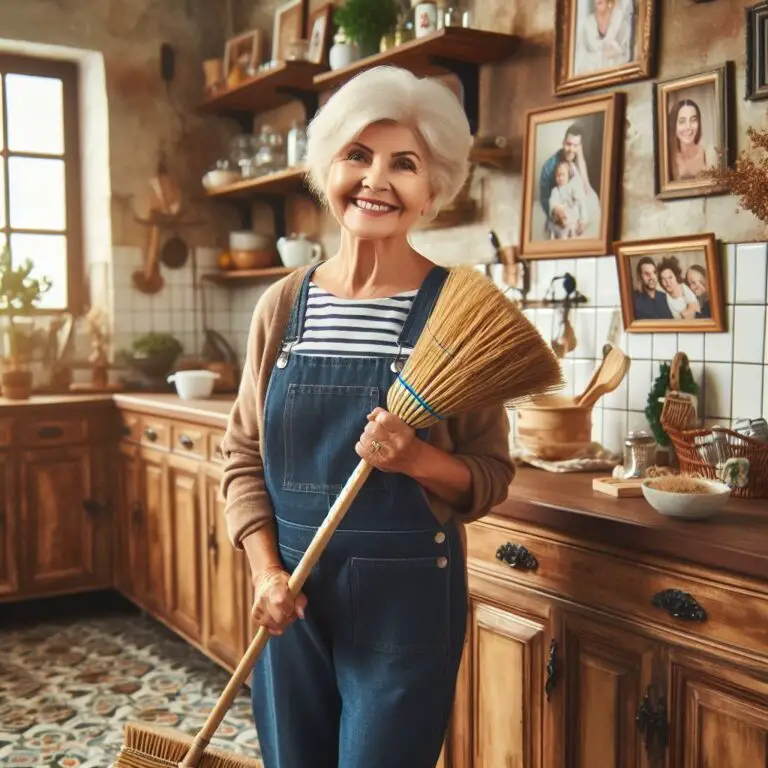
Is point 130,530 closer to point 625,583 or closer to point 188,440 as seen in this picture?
point 188,440

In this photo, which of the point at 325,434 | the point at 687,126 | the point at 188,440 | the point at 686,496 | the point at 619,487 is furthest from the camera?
the point at 188,440

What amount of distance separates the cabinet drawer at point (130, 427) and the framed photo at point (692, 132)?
215cm

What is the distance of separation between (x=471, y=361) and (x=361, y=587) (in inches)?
14.5

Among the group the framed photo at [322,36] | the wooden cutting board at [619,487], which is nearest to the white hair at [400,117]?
the wooden cutting board at [619,487]

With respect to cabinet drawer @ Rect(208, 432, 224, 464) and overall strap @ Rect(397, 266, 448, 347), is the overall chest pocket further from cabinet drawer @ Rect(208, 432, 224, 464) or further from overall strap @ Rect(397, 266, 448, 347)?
cabinet drawer @ Rect(208, 432, 224, 464)

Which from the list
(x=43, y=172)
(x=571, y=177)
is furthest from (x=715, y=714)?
(x=43, y=172)

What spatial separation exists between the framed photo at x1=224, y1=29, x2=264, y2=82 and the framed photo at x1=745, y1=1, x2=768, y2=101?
2.26m

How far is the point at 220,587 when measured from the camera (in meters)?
3.02

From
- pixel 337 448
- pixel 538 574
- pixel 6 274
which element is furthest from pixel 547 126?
pixel 6 274

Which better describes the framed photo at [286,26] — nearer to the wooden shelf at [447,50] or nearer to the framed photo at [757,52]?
the wooden shelf at [447,50]

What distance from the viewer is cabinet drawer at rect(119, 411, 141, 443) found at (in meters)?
3.57

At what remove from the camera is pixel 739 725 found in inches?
57.4

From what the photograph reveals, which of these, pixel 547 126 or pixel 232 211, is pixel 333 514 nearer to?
pixel 547 126

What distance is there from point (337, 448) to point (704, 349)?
118cm
